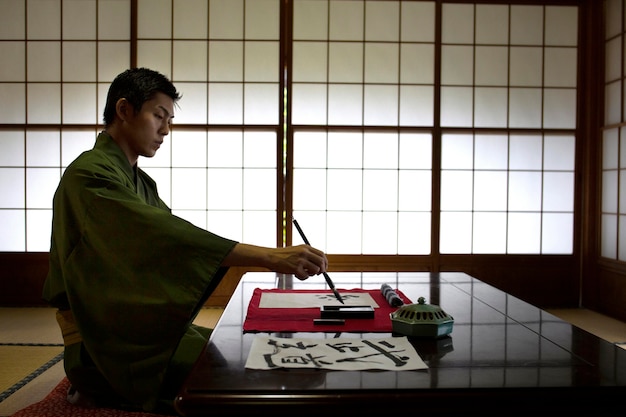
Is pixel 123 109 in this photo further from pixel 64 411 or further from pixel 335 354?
pixel 335 354

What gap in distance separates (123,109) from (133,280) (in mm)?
660

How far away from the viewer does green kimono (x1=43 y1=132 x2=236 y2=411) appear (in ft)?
4.62

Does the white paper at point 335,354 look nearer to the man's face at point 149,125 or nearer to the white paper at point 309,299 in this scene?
the white paper at point 309,299

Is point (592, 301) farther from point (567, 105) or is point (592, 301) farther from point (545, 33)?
point (545, 33)

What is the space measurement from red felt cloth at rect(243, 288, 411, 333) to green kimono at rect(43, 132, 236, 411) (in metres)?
0.16

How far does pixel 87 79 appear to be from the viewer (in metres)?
5.05

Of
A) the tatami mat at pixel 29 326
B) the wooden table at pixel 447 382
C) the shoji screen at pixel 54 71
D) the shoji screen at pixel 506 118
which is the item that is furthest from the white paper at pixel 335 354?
the shoji screen at pixel 54 71

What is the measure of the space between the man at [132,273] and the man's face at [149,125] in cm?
28

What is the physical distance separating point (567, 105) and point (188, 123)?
3212 mm

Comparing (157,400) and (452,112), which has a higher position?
(452,112)

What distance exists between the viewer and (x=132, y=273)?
1441 mm

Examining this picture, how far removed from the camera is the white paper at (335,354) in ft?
3.83

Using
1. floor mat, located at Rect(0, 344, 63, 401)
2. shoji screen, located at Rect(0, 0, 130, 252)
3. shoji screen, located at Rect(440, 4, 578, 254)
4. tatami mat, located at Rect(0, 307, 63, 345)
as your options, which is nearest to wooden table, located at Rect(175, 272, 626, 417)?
floor mat, located at Rect(0, 344, 63, 401)

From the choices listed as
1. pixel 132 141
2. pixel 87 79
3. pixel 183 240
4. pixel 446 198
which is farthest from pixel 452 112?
pixel 183 240
